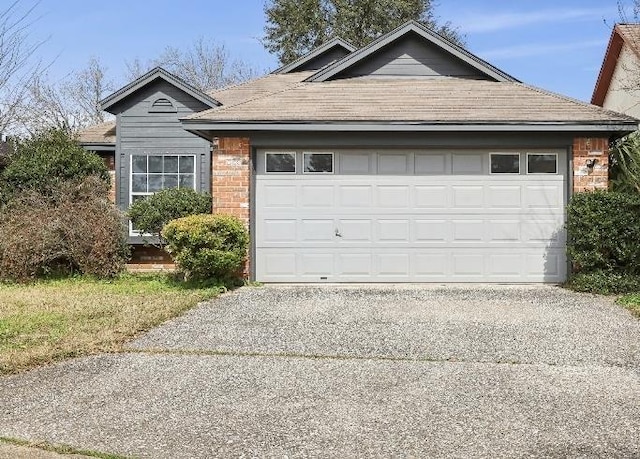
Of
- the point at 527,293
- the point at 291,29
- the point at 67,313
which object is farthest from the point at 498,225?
the point at 291,29

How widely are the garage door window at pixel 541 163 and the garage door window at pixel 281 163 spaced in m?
4.36

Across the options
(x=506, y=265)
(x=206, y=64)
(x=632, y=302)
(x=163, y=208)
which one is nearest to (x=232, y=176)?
(x=163, y=208)

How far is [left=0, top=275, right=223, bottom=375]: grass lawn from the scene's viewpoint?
248 inches

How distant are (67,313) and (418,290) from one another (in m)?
5.66

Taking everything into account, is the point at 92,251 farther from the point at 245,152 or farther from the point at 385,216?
the point at 385,216

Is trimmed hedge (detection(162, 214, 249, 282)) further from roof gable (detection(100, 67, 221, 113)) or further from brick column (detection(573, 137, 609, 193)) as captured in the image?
brick column (detection(573, 137, 609, 193))

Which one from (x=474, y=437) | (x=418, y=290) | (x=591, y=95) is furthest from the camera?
(x=591, y=95)

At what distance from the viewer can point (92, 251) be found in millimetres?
12141

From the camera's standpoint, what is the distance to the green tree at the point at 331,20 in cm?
2808

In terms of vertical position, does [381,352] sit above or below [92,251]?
below

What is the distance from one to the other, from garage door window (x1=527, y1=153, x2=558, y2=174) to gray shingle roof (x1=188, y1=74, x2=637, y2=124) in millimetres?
736

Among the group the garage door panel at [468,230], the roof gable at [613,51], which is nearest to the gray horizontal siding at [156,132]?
the garage door panel at [468,230]

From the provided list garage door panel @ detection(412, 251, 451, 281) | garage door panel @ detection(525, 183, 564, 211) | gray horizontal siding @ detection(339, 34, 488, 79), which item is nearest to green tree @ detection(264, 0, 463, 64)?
gray horizontal siding @ detection(339, 34, 488, 79)

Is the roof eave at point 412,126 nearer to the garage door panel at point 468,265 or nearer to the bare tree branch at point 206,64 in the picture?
the garage door panel at point 468,265
